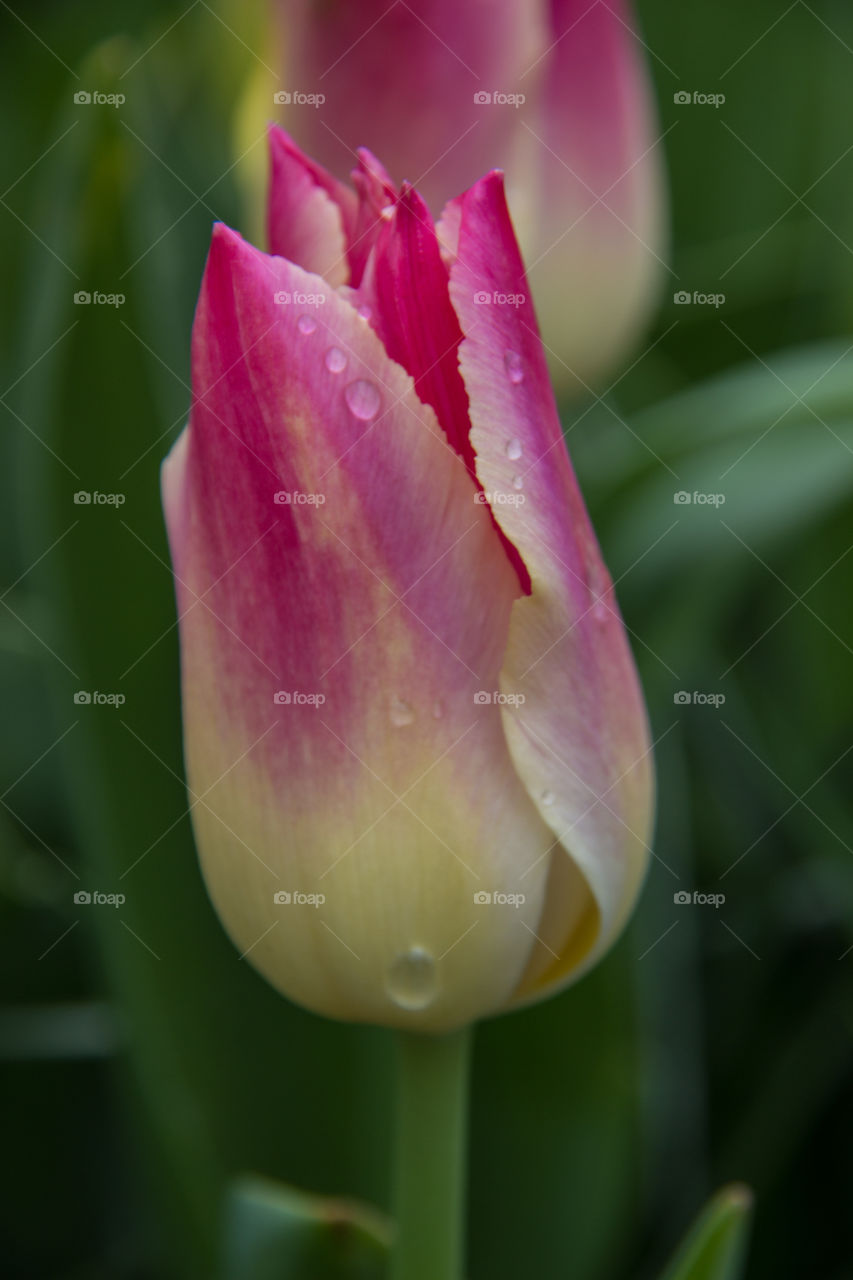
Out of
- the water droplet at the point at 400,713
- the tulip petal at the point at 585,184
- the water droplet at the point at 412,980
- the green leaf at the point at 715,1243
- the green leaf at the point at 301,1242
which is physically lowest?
the green leaf at the point at 301,1242

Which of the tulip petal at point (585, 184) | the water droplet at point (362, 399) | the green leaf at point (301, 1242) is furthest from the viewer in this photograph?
the tulip petal at point (585, 184)

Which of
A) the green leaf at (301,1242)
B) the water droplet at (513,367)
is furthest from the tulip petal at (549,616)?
the green leaf at (301,1242)

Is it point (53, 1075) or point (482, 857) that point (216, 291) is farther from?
point (53, 1075)

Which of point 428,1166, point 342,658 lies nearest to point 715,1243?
point 428,1166

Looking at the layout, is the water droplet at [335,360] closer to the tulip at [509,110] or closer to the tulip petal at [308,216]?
the tulip petal at [308,216]

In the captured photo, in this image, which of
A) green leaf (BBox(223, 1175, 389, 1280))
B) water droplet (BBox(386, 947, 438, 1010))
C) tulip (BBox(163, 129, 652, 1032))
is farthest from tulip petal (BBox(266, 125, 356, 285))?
green leaf (BBox(223, 1175, 389, 1280))

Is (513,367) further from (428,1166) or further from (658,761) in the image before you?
(658,761)

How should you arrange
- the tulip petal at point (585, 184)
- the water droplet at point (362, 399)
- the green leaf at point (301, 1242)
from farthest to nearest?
the tulip petal at point (585, 184) < the green leaf at point (301, 1242) < the water droplet at point (362, 399)
